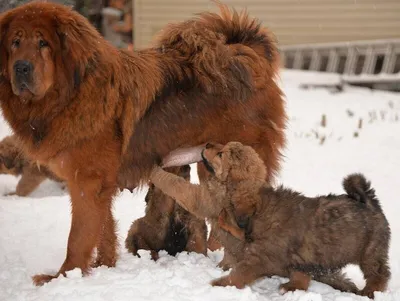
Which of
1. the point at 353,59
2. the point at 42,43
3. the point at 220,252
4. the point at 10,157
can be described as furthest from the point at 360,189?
the point at 353,59

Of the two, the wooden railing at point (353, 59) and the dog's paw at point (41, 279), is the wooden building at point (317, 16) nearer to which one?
the wooden railing at point (353, 59)

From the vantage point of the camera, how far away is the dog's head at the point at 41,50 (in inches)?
187

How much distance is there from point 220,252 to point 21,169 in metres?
4.84

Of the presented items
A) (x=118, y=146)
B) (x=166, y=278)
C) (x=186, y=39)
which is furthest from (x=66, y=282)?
(x=186, y=39)

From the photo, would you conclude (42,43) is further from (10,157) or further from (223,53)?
(10,157)

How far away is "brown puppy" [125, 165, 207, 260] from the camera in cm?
605

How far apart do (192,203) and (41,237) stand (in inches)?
68.7

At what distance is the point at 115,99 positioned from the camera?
5.19m

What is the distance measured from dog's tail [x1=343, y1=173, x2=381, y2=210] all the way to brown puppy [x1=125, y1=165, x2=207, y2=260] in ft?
5.27

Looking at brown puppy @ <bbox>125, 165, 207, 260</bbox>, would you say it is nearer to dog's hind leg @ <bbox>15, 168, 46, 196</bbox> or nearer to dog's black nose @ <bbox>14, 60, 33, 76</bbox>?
dog's black nose @ <bbox>14, 60, 33, 76</bbox>

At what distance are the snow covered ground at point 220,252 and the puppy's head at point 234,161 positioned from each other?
0.86m

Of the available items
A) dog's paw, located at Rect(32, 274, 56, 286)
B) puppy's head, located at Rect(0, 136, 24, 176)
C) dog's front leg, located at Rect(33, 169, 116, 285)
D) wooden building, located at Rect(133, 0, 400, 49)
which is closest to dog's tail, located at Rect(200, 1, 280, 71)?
dog's front leg, located at Rect(33, 169, 116, 285)

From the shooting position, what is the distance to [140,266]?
17.9 ft

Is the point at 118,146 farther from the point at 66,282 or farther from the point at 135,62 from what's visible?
the point at 66,282
